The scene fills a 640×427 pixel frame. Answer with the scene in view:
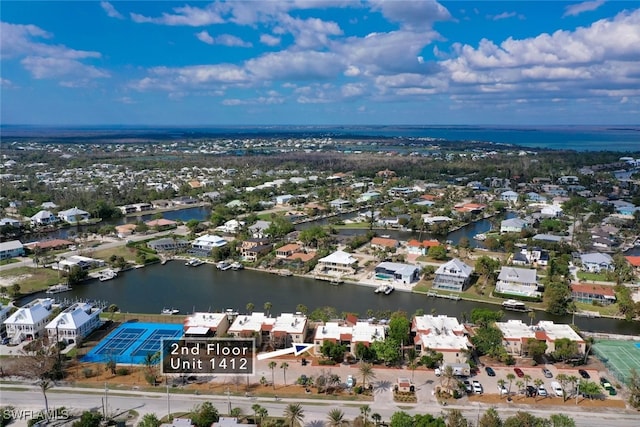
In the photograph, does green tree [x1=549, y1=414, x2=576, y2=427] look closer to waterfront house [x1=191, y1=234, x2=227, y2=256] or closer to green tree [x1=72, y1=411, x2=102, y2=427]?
green tree [x1=72, y1=411, x2=102, y2=427]

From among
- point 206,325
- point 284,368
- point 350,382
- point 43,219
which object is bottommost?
point 350,382

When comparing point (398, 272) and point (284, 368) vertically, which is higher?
point (398, 272)

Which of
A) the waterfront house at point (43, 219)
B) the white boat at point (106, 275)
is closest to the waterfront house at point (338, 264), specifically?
the white boat at point (106, 275)

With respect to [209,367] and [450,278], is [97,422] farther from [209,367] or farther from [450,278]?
[450,278]

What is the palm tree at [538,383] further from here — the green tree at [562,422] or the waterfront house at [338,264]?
the waterfront house at [338,264]

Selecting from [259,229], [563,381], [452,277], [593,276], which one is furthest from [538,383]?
[259,229]

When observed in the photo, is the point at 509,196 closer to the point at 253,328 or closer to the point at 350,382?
the point at 253,328

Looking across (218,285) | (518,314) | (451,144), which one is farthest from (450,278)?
(451,144)
